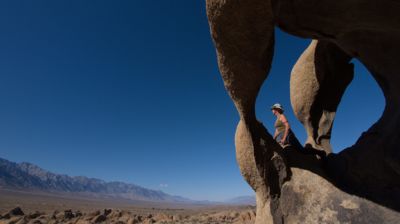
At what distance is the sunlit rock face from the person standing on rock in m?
0.22

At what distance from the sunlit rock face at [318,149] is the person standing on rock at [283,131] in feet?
0.71

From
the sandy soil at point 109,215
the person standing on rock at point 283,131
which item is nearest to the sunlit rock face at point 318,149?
the person standing on rock at point 283,131

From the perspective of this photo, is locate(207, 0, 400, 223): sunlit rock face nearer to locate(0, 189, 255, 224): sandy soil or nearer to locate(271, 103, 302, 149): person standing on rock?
locate(271, 103, 302, 149): person standing on rock

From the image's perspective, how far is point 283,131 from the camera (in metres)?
6.86

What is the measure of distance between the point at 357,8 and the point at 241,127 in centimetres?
300

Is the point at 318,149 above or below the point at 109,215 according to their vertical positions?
above

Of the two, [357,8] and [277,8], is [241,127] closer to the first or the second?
[277,8]

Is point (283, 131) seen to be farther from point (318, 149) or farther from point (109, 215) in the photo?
point (109, 215)

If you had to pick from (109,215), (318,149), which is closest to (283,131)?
(318,149)

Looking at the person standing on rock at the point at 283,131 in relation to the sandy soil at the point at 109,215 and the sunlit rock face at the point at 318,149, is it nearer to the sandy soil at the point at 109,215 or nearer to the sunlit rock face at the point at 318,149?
the sunlit rock face at the point at 318,149

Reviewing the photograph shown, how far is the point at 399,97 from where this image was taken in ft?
20.6

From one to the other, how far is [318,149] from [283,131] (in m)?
1.15

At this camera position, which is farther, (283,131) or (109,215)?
(109,215)

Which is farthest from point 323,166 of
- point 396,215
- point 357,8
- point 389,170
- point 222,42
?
point 222,42
